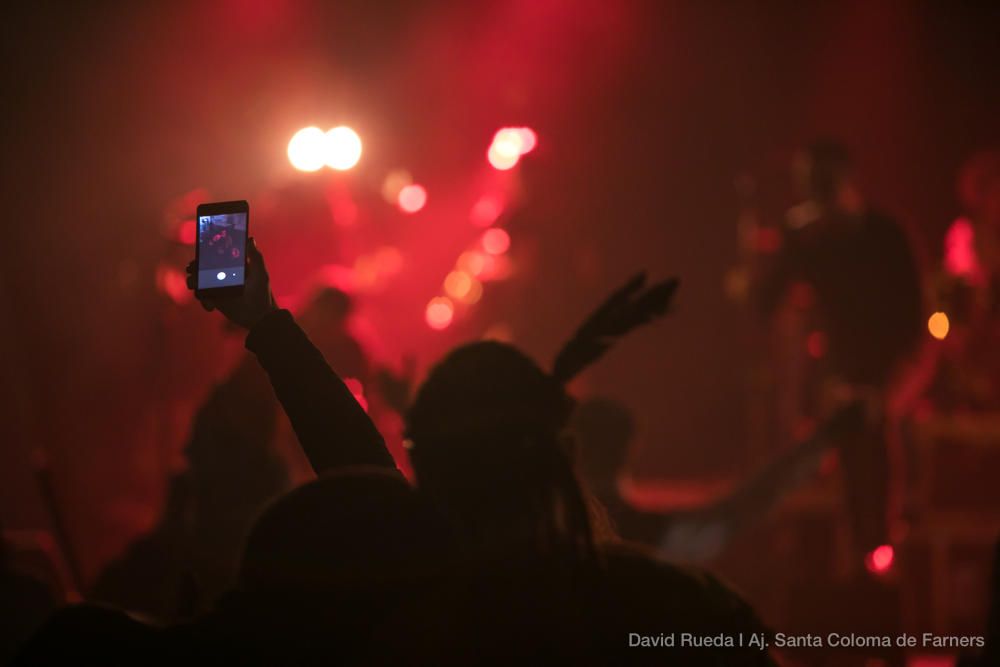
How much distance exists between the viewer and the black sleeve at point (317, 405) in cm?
192

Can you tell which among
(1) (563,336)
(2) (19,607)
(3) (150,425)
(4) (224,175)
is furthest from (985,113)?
(2) (19,607)

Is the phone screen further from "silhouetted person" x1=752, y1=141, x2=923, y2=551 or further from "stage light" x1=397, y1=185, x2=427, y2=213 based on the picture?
"stage light" x1=397, y1=185, x2=427, y2=213

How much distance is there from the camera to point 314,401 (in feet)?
6.35

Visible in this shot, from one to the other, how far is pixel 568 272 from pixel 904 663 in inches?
216

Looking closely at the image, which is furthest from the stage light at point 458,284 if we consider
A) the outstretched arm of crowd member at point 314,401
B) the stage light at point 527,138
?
the outstretched arm of crowd member at point 314,401

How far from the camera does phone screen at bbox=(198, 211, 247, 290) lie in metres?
2.06

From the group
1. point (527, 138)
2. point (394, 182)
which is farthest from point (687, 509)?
point (394, 182)

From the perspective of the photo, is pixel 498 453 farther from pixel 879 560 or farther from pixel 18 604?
pixel 879 560

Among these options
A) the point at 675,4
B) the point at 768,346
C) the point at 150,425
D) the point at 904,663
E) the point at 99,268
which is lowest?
the point at 904,663

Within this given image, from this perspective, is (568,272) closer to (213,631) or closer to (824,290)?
(824,290)

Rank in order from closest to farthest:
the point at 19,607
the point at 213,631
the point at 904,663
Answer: the point at 213,631 → the point at 19,607 → the point at 904,663

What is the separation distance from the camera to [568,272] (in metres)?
9.67

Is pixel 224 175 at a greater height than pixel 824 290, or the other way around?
pixel 224 175

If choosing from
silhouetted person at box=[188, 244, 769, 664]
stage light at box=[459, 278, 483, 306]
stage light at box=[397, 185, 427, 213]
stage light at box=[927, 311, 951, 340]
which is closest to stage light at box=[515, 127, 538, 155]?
stage light at box=[459, 278, 483, 306]
